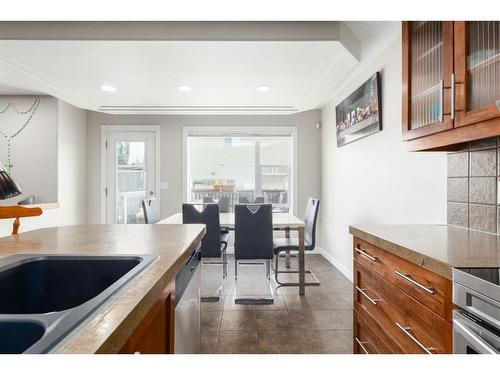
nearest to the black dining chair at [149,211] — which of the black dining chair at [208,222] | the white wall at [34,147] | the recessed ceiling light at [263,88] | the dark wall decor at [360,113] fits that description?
the black dining chair at [208,222]

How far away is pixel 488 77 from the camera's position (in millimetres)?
1287

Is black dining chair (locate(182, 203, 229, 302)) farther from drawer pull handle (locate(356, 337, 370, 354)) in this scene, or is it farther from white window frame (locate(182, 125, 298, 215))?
white window frame (locate(182, 125, 298, 215))

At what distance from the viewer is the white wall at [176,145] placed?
206 inches

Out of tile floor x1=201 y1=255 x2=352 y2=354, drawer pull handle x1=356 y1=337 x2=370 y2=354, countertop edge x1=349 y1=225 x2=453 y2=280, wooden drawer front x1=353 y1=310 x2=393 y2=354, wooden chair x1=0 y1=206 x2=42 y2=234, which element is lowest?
tile floor x1=201 y1=255 x2=352 y2=354

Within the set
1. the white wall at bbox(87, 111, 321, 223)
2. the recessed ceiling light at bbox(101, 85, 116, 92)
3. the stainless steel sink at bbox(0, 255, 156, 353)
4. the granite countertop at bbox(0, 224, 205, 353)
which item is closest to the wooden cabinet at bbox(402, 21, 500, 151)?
the granite countertop at bbox(0, 224, 205, 353)

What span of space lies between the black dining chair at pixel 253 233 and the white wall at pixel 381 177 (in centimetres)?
106

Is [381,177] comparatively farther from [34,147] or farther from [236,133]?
[34,147]

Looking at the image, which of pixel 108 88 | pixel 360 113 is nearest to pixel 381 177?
pixel 360 113

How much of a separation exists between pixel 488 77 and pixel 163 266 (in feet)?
4.66

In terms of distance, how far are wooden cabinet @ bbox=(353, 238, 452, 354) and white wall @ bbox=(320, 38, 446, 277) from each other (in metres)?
0.81

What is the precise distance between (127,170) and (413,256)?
4.85 metres

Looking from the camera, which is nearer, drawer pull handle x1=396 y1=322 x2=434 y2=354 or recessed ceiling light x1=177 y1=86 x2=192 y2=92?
drawer pull handle x1=396 y1=322 x2=434 y2=354

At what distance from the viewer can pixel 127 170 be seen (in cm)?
528

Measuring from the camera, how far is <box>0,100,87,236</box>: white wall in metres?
4.41
